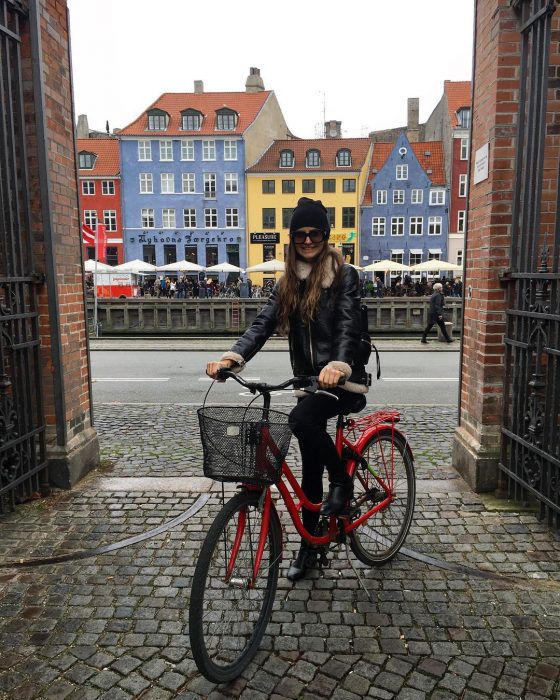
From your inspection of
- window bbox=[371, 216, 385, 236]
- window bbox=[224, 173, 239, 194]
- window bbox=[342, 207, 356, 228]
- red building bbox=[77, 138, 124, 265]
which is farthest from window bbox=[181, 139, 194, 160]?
window bbox=[371, 216, 385, 236]

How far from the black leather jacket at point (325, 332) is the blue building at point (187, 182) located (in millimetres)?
50491

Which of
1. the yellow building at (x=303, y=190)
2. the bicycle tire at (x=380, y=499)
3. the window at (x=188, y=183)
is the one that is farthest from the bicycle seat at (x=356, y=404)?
the window at (x=188, y=183)

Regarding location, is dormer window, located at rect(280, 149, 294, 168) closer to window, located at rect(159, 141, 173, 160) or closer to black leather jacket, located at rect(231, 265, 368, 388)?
window, located at rect(159, 141, 173, 160)

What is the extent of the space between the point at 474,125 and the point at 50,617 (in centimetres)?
469

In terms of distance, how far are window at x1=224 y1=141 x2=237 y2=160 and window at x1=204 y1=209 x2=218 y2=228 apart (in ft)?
16.1

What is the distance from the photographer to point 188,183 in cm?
5275

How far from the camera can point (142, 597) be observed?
10.5 ft

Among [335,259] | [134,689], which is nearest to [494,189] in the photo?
[335,259]

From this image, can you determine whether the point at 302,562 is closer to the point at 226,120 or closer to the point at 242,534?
the point at 242,534

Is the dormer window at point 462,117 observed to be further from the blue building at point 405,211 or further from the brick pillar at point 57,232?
the brick pillar at point 57,232

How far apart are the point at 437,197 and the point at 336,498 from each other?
172ft

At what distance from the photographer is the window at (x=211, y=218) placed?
52.9 meters

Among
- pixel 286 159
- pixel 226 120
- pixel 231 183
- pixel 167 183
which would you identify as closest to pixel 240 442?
pixel 231 183

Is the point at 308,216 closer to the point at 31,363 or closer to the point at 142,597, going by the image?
the point at 142,597
